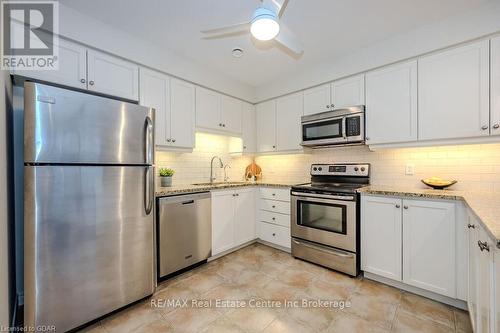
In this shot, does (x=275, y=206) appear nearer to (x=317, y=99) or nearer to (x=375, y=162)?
(x=375, y=162)

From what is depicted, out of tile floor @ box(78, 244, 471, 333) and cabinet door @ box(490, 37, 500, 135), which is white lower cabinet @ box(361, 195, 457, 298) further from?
cabinet door @ box(490, 37, 500, 135)

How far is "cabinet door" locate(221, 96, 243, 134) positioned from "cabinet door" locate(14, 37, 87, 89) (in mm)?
1665

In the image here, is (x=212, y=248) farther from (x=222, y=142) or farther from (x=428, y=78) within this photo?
(x=428, y=78)

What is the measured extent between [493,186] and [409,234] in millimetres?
940

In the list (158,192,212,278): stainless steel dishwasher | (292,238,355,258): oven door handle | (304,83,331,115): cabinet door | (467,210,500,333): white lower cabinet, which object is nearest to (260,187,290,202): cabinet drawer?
(292,238,355,258): oven door handle

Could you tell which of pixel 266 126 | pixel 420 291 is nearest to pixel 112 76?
pixel 266 126

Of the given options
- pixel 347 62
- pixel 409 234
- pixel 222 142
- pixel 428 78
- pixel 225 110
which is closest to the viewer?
pixel 409 234

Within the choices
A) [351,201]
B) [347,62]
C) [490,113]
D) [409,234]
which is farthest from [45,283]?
[490,113]

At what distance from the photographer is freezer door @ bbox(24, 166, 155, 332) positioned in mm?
1416

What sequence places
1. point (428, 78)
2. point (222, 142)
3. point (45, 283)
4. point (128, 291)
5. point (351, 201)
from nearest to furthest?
point (45, 283) → point (128, 291) → point (428, 78) → point (351, 201) → point (222, 142)

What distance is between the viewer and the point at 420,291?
6.44 ft

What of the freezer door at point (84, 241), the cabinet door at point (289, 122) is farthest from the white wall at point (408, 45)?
the freezer door at point (84, 241)

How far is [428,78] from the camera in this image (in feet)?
6.97

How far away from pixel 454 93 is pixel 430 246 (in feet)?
4.59
